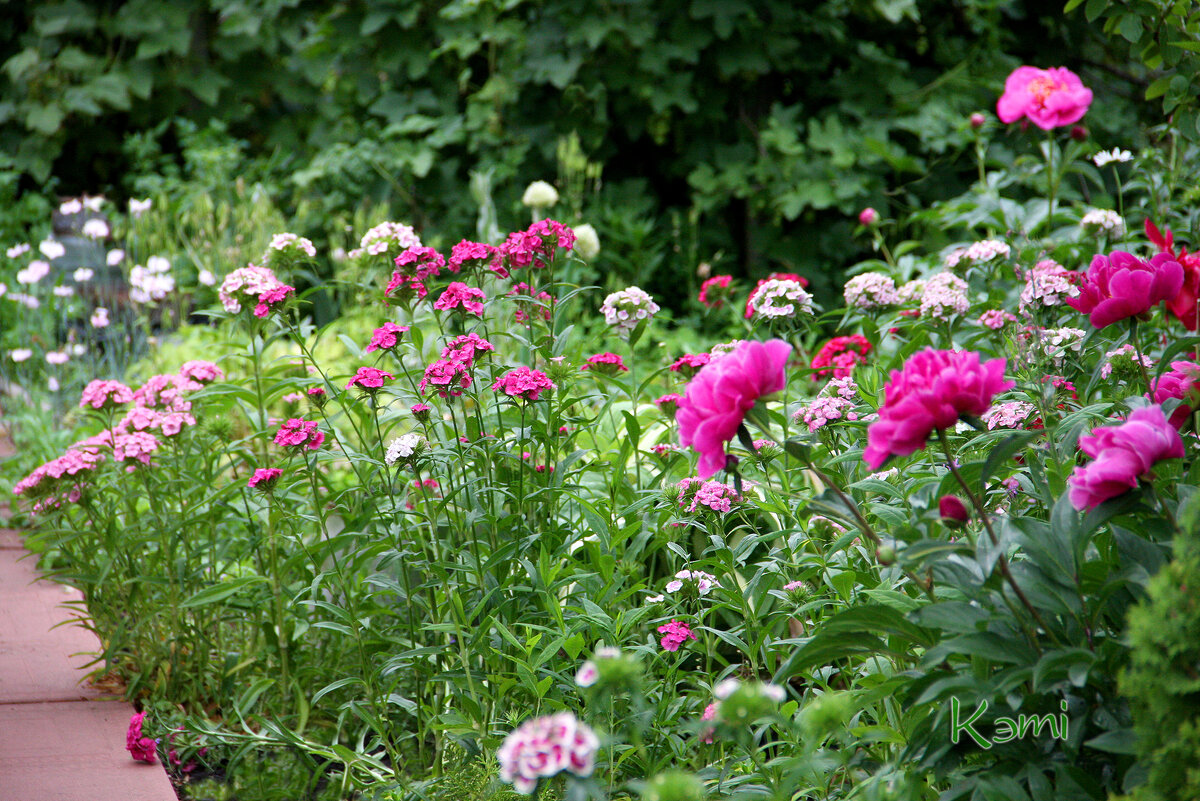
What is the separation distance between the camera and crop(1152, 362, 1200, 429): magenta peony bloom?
1.25 meters

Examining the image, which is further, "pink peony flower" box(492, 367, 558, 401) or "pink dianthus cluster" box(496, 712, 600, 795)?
"pink peony flower" box(492, 367, 558, 401)

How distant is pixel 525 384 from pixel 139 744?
3.28 feet

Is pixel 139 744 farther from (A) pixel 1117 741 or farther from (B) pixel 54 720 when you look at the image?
(A) pixel 1117 741

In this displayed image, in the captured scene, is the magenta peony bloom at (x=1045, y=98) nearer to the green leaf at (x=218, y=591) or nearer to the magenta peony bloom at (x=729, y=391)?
the magenta peony bloom at (x=729, y=391)

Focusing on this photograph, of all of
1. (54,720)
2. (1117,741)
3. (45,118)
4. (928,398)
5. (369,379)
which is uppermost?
(45,118)

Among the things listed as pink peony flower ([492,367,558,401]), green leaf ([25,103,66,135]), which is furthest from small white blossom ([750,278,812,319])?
green leaf ([25,103,66,135])

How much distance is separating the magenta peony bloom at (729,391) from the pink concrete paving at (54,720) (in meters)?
1.22

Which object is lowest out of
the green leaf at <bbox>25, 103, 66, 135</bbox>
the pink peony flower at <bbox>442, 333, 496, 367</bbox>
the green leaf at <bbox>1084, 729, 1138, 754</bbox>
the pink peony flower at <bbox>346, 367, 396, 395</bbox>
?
the green leaf at <bbox>1084, 729, 1138, 754</bbox>

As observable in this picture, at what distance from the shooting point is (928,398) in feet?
3.19

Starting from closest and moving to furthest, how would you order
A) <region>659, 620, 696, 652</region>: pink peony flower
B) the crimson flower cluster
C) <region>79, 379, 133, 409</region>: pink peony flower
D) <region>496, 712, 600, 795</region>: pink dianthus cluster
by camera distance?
1. <region>496, 712, 600, 795</region>: pink dianthus cluster
2. <region>659, 620, 696, 652</region>: pink peony flower
3. <region>79, 379, 133, 409</region>: pink peony flower
4. the crimson flower cluster

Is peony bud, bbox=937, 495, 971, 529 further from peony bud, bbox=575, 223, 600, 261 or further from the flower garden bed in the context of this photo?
peony bud, bbox=575, 223, 600, 261

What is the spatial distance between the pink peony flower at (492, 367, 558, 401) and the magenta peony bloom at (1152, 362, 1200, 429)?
0.91m

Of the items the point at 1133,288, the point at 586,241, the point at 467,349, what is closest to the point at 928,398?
the point at 1133,288

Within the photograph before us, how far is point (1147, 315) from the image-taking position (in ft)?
4.31
